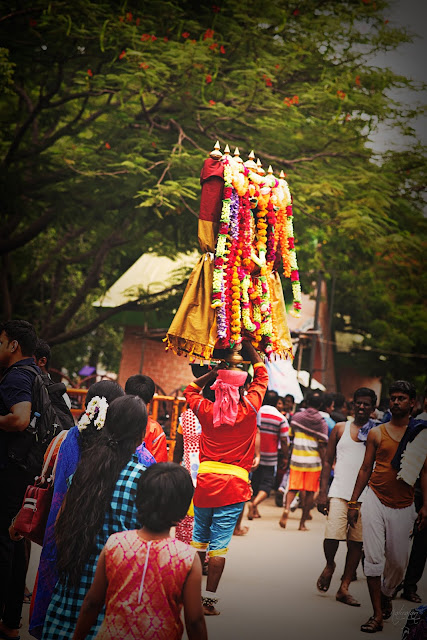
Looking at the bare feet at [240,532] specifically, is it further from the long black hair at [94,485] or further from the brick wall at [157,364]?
the brick wall at [157,364]

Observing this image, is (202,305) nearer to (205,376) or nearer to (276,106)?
(205,376)

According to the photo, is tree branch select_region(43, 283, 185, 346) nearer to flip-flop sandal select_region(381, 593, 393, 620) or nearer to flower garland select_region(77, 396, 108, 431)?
flip-flop sandal select_region(381, 593, 393, 620)

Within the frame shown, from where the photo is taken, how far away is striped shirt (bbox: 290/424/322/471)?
1300cm

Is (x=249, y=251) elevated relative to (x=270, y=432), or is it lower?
elevated

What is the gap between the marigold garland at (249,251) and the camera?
715 cm

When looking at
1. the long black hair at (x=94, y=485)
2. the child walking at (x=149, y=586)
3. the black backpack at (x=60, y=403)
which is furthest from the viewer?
the black backpack at (x=60, y=403)

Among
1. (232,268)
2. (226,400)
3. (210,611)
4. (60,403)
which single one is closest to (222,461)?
(226,400)

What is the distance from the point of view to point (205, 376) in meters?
7.19

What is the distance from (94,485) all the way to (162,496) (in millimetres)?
619

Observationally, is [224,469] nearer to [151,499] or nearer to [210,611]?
[210,611]

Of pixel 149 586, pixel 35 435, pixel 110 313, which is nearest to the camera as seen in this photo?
pixel 149 586

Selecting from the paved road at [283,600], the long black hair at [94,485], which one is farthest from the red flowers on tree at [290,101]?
the long black hair at [94,485]

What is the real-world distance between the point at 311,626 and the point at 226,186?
12.5ft

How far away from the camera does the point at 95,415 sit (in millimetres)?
4504
